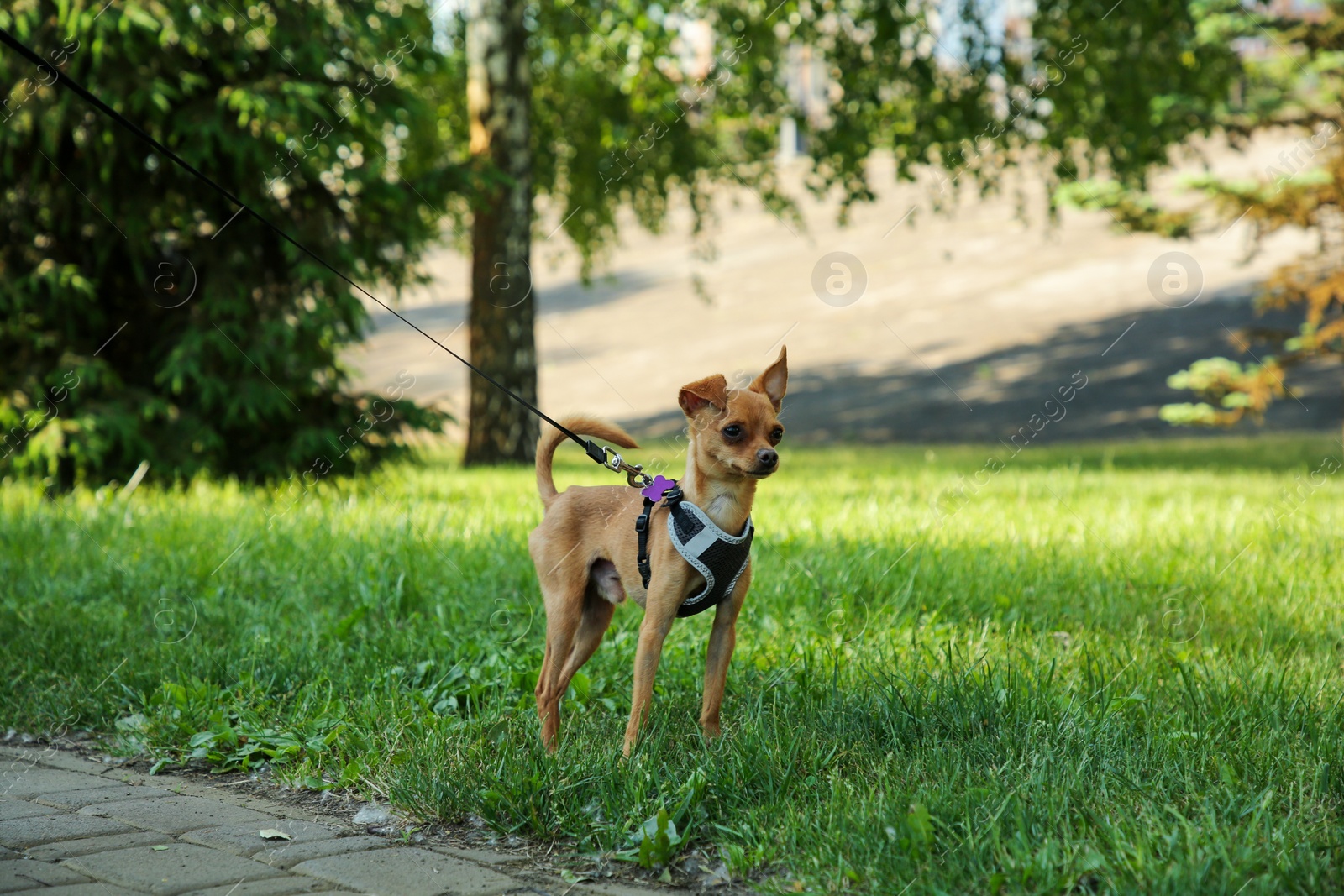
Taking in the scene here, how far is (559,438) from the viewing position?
3.97m

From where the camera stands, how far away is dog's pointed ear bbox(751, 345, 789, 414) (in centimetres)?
360

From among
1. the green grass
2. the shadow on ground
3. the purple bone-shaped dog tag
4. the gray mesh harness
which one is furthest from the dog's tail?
the shadow on ground

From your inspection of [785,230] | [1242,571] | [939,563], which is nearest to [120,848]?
[939,563]

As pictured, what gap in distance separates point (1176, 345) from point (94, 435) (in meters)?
20.0

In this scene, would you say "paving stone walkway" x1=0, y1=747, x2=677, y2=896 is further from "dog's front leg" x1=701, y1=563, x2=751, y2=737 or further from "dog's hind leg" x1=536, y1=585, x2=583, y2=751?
"dog's front leg" x1=701, y1=563, x2=751, y2=737

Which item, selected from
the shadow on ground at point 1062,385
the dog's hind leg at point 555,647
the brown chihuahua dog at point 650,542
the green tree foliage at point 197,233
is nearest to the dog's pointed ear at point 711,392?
the brown chihuahua dog at point 650,542

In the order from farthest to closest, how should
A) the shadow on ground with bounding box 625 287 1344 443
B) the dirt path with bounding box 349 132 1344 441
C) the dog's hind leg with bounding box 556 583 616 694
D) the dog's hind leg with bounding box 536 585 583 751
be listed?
1. the dirt path with bounding box 349 132 1344 441
2. the shadow on ground with bounding box 625 287 1344 443
3. the dog's hind leg with bounding box 556 583 616 694
4. the dog's hind leg with bounding box 536 585 583 751

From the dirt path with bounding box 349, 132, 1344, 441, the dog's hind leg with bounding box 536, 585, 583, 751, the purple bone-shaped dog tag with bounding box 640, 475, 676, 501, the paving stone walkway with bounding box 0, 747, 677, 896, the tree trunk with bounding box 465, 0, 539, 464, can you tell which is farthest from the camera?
the dirt path with bounding box 349, 132, 1344, 441

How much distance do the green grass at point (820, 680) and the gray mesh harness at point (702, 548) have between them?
0.44 meters

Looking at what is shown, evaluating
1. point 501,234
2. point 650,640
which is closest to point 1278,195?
point 501,234

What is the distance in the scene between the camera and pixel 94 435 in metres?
8.62

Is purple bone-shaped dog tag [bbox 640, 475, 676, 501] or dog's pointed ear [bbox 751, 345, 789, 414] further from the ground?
dog's pointed ear [bbox 751, 345, 789, 414]

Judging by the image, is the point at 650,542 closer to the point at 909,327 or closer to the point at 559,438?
the point at 559,438

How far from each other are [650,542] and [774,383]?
652 millimetres
